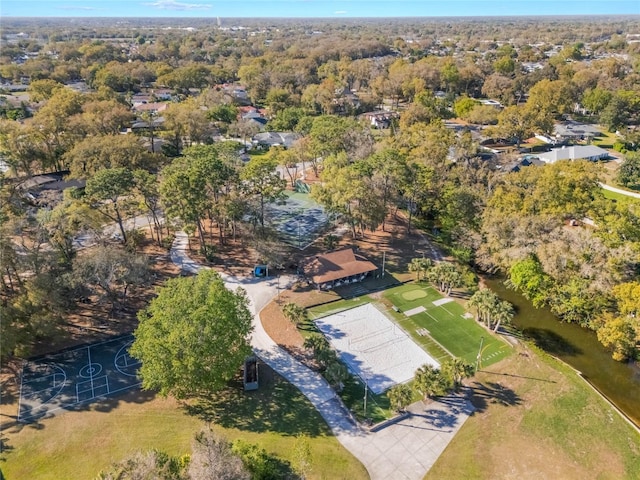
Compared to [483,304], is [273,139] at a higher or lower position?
higher

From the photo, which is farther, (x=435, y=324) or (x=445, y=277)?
(x=445, y=277)

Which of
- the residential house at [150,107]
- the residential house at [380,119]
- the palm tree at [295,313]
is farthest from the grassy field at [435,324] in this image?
the residential house at [150,107]

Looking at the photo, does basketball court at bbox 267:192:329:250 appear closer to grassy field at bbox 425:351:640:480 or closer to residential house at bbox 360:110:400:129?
grassy field at bbox 425:351:640:480

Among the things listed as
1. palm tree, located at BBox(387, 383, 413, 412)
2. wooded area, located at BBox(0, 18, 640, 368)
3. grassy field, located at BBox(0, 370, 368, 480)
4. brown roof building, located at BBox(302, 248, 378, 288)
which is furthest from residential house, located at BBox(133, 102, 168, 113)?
palm tree, located at BBox(387, 383, 413, 412)

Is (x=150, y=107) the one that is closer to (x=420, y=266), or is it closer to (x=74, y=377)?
(x=420, y=266)

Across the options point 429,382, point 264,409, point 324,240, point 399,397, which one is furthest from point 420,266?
point 264,409

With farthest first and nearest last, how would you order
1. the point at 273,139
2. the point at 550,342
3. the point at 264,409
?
1. the point at 273,139
2. the point at 550,342
3. the point at 264,409

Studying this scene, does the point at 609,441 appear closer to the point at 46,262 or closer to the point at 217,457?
the point at 217,457
